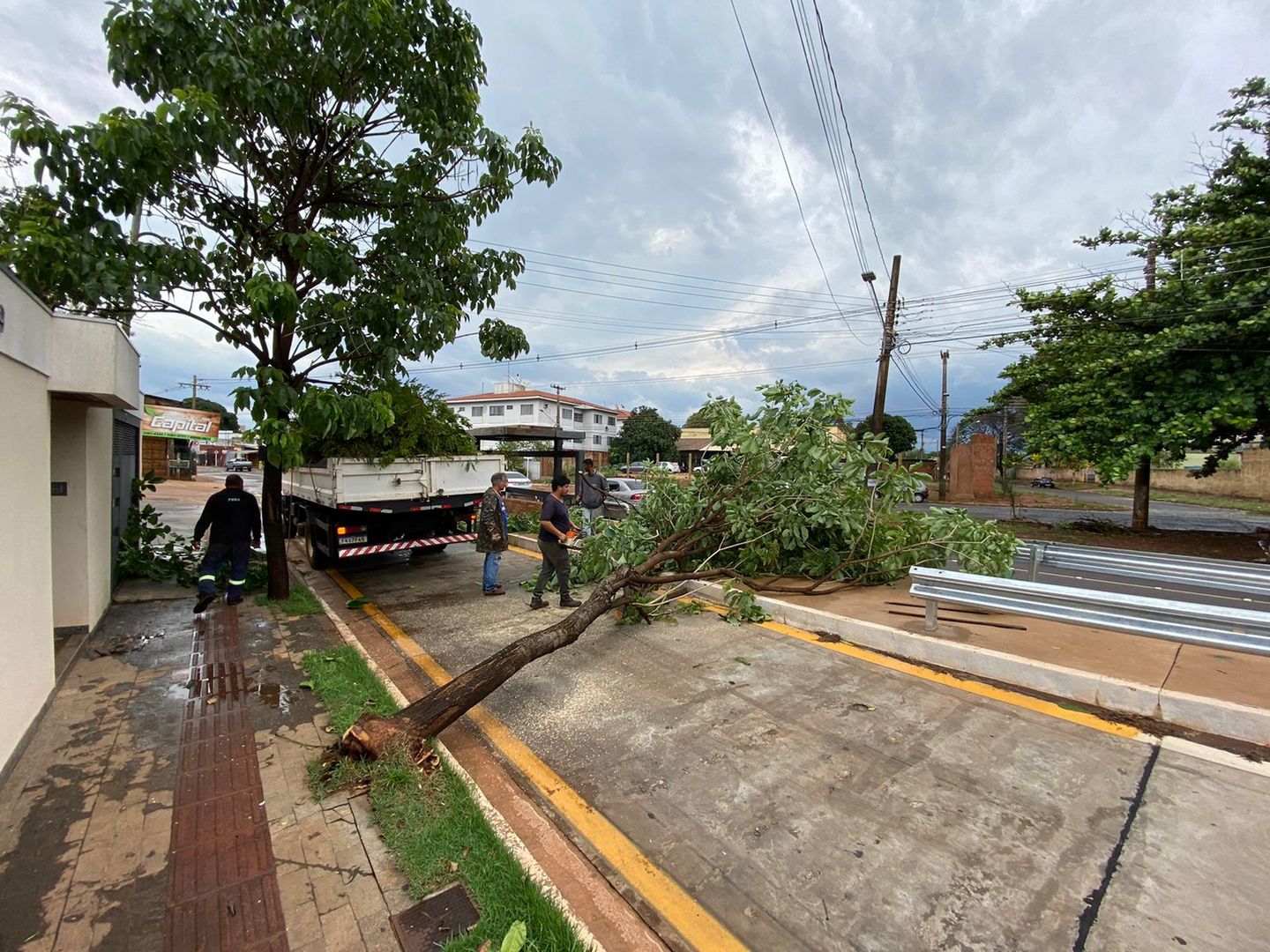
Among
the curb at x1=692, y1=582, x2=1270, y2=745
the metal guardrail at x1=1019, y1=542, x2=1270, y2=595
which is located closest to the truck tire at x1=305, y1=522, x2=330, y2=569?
the curb at x1=692, y1=582, x2=1270, y2=745

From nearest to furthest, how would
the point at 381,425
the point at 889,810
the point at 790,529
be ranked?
1. the point at 889,810
2. the point at 381,425
3. the point at 790,529

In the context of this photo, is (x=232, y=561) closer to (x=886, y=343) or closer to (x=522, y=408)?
(x=886, y=343)

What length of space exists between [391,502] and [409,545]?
2.51 feet

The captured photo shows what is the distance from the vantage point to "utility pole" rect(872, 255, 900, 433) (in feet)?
55.2

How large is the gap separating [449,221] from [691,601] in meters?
5.01

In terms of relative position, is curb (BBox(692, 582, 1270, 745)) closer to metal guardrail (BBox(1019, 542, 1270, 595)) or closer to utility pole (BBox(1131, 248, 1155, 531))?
metal guardrail (BBox(1019, 542, 1270, 595))

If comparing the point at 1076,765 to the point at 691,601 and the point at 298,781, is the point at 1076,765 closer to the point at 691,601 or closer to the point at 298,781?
the point at 691,601

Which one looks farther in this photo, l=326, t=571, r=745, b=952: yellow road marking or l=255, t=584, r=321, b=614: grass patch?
l=255, t=584, r=321, b=614: grass patch

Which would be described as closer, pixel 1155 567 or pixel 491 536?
pixel 1155 567

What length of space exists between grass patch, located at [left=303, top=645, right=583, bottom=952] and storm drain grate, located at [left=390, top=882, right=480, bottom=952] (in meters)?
0.04

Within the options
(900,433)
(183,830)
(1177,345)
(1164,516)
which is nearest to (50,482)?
(183,830)

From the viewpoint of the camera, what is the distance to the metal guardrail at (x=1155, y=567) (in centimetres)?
Result: 467

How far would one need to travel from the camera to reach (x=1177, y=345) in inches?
420

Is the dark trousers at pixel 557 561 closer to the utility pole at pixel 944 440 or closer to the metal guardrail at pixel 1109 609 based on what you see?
the metal guardrail at pixel 1109 609
